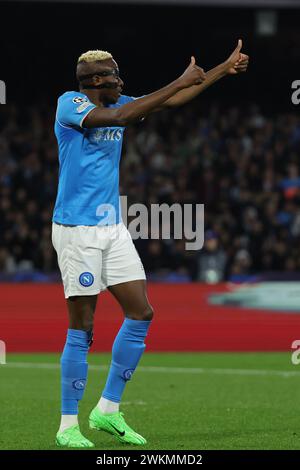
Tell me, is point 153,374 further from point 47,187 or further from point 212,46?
point 212,46

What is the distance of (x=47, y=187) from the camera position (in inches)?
894

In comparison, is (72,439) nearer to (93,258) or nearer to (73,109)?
(93,258)

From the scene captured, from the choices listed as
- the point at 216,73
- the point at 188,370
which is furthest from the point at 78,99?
the point at 188,370

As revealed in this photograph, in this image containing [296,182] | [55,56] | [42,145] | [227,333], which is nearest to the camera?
[227,333]

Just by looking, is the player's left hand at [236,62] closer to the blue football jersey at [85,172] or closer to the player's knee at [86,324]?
the blue football jersey at [85,172]

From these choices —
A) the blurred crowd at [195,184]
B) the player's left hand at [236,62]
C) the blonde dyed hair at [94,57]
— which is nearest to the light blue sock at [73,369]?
the blonde dyed hair at [94,57]

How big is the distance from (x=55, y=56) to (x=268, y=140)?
585 cm

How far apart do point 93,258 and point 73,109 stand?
Result: 90 cm

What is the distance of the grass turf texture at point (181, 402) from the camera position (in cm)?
677

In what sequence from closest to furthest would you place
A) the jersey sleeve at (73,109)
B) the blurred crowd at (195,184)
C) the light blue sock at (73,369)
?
the jersey sleeve at (73,109), the light blue sock at (73,369), the blurred crowd at (195,184)

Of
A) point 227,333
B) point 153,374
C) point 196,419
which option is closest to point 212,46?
point 227,333

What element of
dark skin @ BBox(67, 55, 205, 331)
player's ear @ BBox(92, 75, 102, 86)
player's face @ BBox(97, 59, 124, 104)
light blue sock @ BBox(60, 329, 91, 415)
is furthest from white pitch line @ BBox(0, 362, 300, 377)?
player's ear @ BBox(92, 75, 102, 86)

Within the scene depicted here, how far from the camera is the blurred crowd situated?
19.9 m

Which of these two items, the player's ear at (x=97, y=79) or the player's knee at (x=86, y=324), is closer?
the player's knee at (x=86, y=324)
